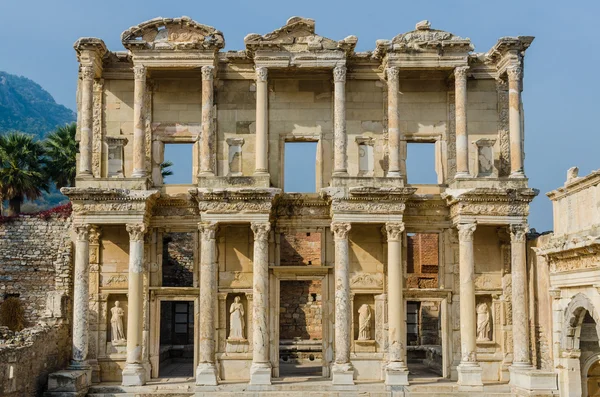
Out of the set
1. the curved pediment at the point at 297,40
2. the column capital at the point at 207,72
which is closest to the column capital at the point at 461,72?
the curved pediment at the point at 297,40

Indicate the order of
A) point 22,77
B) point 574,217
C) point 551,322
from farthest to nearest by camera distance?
point 22,77 → point 551,322 → point 574,217

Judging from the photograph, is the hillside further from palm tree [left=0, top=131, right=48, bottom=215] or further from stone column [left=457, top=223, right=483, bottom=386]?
stone column [left=457, top=223, right=483, bottom=386]

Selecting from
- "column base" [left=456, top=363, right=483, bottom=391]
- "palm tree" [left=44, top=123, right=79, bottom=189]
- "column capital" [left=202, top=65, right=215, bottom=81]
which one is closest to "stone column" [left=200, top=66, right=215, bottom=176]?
"column capital" [left=202, top=65, right=215, bottom=81]

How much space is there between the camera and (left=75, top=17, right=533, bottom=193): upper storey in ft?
73.6

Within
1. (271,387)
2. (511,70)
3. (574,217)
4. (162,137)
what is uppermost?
(511,70)

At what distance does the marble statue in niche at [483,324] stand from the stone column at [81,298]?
11097 mm

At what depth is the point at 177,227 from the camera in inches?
909

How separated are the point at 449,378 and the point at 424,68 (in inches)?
351

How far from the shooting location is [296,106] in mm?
23750

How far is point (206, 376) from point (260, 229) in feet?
13.9

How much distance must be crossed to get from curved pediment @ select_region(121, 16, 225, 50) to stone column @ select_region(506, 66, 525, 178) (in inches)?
329

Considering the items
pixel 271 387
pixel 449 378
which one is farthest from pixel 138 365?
pixel 449 378

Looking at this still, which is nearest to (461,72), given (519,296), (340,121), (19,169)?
(340,121)

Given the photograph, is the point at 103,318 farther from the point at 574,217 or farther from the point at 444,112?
the point at 574,217
